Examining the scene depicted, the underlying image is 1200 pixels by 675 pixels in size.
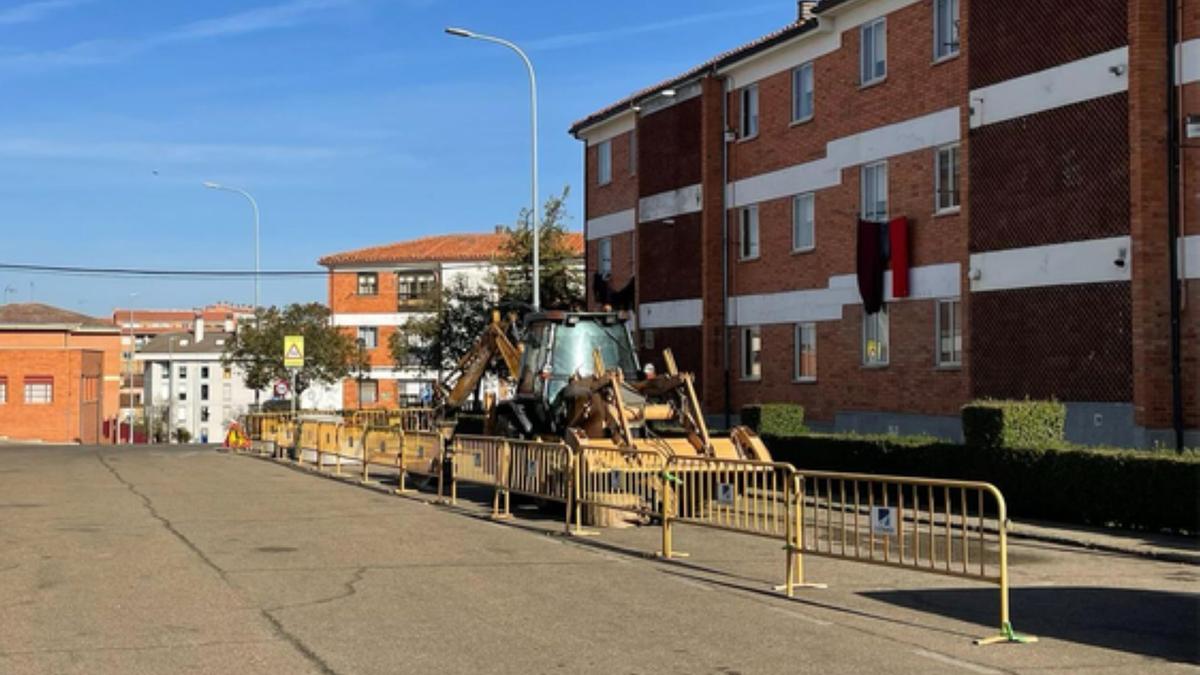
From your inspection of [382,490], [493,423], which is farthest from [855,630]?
[382,490]

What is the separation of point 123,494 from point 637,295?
17.7m

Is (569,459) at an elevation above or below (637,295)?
below

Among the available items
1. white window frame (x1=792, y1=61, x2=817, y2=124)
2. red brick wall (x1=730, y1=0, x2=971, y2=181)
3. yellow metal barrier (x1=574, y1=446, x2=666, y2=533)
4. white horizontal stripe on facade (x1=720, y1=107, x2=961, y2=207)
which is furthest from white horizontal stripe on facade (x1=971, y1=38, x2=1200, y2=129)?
yellow metal barrier (x1=574, y1=446, x2=666, y2=533)

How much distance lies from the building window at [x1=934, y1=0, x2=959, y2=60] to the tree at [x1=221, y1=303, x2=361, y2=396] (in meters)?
30.2

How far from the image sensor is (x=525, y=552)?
13.8 metres

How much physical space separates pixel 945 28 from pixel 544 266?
52.9ft

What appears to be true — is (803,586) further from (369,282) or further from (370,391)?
(369,282)

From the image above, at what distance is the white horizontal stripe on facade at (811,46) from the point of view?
2672 centimetres

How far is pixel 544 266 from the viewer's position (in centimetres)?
3803

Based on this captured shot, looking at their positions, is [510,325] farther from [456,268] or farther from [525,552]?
[456,268]

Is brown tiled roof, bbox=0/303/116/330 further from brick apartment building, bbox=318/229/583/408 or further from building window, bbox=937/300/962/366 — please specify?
building window, bbox=937/300/962/366

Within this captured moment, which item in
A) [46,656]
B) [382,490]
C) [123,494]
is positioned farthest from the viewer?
[382,490]

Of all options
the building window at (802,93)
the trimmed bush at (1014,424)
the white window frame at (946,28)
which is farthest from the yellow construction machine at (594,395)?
the building window at (802,93)

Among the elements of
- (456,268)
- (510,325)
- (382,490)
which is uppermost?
(456,268)
